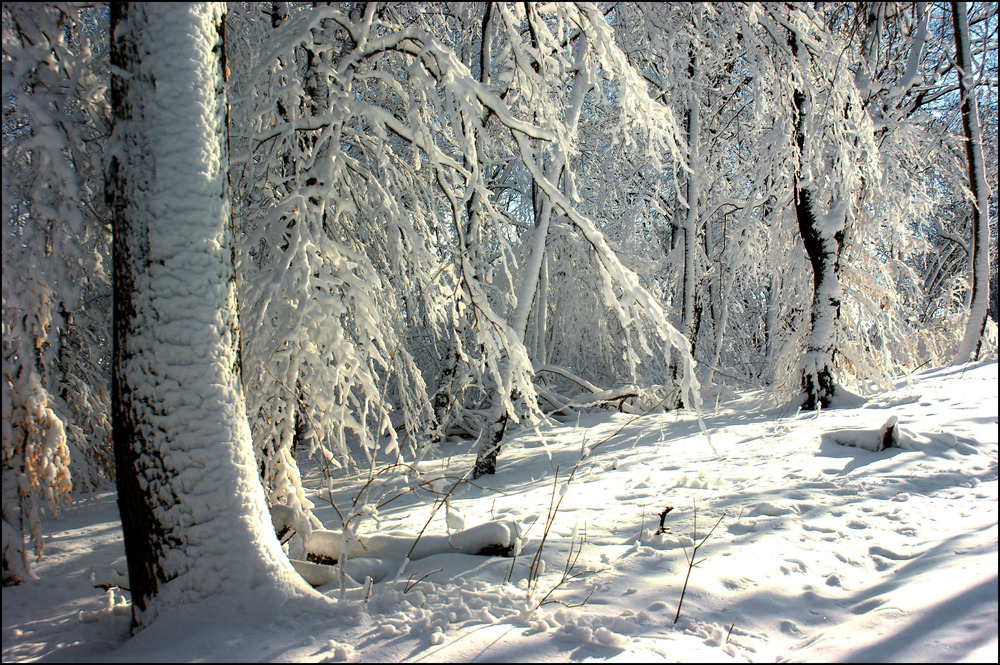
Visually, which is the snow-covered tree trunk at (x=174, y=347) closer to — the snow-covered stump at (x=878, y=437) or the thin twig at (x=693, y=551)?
the thin twig at (x=693, y=551)

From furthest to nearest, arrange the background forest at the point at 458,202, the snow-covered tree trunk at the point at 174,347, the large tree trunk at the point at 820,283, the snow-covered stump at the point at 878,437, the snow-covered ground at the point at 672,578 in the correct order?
the large tree trunk at the point at 820,283 < the snow-covered stump at the point at 878,437 < the background forest at the point at 458,202 < the snow-covered tree trunk at the point at 174,347 < the snow-covered ground at the point at 672,578

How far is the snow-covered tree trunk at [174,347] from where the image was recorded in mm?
2459

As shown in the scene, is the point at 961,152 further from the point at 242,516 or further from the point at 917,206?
the point at 242,516

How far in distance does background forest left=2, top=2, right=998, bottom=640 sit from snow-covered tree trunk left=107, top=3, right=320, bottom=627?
0.25 ft

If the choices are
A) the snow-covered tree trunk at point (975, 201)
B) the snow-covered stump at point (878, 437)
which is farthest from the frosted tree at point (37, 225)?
the snow-covered tree trunk at point (975, 201)

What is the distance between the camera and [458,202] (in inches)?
148

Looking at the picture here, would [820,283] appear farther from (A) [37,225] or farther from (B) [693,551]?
(A) [37,225]

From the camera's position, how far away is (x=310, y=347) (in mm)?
3674

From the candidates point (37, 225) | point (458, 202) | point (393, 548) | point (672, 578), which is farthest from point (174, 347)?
point (672, 578)

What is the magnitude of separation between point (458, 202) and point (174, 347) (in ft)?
6.47

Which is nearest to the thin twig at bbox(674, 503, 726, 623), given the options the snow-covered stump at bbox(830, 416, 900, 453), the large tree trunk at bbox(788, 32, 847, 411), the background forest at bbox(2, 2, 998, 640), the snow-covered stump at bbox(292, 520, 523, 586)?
the background forest at bbox(2, 2, 998, 640)

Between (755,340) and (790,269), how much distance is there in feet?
34.2

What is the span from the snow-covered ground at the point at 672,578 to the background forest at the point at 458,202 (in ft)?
2.64

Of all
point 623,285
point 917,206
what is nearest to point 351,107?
point 623,285
